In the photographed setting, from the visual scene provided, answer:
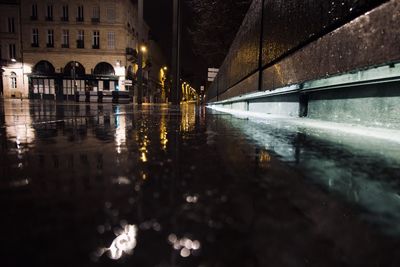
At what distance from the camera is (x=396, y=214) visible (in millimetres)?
625

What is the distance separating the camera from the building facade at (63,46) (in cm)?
3541

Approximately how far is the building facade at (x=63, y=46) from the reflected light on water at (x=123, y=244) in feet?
119

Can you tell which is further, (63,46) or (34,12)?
(63,46)

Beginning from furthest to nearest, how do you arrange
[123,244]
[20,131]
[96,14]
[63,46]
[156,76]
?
1. [156,76]
2. [63,46]
3. [96,14]
4. [20,131]
5. [123,244]

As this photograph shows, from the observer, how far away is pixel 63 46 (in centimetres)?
3622

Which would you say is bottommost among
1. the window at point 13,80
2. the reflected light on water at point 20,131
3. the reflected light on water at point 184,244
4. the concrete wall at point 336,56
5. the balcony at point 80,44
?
the reflected light on water at point 184,244

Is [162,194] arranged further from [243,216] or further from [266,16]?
[266,16]

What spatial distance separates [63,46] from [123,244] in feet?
133

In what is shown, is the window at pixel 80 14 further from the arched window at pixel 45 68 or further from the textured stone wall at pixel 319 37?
the textured stone wall at pixel 319 37

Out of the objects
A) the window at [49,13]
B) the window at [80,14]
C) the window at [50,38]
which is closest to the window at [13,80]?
the window at [50,38]

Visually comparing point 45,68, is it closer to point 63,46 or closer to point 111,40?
point 63,46

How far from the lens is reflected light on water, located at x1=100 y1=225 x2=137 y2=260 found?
1.43 ft

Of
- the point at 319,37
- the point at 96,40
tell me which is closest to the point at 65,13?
the point at 96,40

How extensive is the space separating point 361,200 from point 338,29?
161 centimetres
